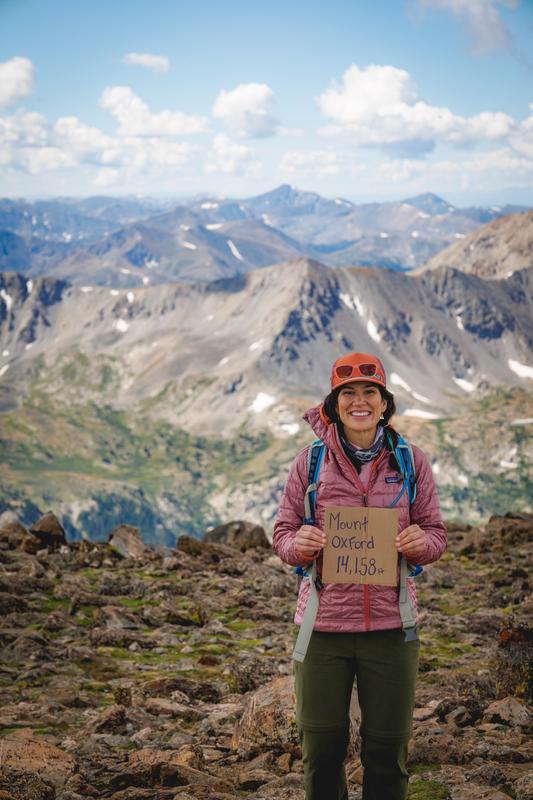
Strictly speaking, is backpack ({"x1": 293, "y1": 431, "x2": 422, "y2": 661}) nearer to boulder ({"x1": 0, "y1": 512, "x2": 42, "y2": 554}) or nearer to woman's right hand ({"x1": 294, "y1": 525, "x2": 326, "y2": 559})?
woman's right hand ({"x1": 294, "y1": 525, "x2": 326, "y2": 559})

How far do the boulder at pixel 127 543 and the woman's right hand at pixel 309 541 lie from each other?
20.1 meters

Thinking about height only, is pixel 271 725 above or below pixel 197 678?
above

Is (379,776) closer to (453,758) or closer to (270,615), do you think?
(453,758)

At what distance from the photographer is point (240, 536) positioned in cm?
3275

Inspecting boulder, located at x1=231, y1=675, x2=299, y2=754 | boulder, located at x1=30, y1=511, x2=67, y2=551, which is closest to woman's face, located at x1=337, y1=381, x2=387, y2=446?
boulder, located at x1=231, y1=675, x2=299, y2=754

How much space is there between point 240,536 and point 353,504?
86.3 ft

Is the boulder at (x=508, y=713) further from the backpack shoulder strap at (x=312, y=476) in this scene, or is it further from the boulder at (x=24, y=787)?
the boulder at (x=24, y=787)

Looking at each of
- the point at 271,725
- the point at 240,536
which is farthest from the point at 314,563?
the point at 240,536

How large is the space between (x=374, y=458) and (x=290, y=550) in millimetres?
1194

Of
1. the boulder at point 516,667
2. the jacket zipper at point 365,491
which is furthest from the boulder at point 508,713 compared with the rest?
the jacket zipper at point 365,491

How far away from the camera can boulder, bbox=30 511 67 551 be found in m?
26.3

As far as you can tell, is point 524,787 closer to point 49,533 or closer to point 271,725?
point 271,725

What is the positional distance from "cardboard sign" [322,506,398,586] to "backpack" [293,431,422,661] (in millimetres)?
165

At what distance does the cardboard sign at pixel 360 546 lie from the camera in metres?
6.77
